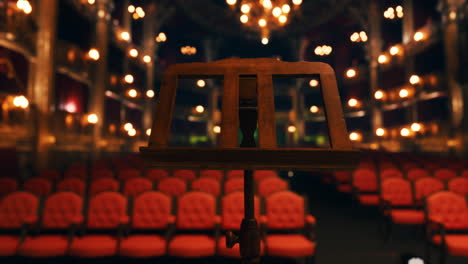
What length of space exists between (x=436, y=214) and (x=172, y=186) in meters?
3.61

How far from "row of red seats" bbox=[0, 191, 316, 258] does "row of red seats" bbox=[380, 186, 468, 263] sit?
4.36 feet

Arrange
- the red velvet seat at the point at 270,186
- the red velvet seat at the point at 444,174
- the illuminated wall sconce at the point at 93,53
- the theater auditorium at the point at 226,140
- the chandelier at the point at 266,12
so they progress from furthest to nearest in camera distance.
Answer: the illuminated wall sconce at the point at 93,53 < the chandelier at the point at 266,12 < the red velvet seat at the point at 444,174 < the red velvet seat at the point at 270,186 < the theater auditorium at the point at 226,140

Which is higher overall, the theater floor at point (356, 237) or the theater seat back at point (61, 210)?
the theater seat back at point (61, 210)

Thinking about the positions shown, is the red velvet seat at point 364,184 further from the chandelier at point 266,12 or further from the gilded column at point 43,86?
the gilded column at point 43,86

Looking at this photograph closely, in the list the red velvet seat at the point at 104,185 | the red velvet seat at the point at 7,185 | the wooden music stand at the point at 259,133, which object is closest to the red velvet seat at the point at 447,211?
the wooden music stand at the point at 259,133

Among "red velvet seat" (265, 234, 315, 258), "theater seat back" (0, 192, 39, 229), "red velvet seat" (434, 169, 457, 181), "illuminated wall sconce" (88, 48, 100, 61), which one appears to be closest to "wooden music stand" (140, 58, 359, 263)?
"red velvet seat" (265, 234, 315, 258)

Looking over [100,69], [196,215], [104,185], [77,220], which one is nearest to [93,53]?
[100,69]

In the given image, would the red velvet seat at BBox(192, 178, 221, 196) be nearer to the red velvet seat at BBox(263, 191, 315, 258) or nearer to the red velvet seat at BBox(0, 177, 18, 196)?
the red velvet seat at BBox(263, 191, 315, 258)

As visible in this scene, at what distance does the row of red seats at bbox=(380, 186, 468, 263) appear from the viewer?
3.29 meters

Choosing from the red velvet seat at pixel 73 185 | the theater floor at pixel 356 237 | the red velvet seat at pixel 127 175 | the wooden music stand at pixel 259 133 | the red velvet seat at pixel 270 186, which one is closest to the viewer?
the wooden music stand at pixel 259 133

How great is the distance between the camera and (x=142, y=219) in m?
3.62

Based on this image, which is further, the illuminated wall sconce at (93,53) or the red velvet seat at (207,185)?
Answer: the illuminated wall sconce at (93,53)

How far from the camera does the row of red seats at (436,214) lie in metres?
3.29

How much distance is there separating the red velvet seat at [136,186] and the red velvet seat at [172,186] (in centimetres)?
19
